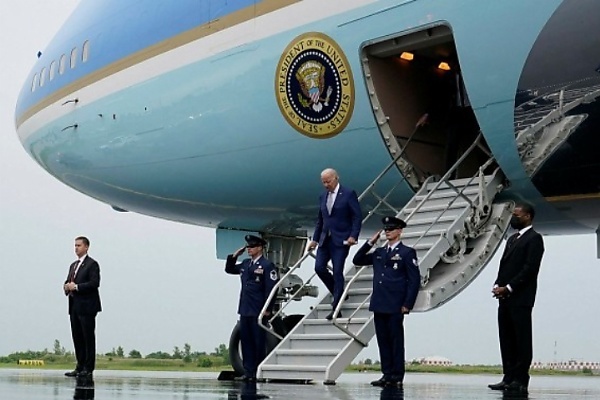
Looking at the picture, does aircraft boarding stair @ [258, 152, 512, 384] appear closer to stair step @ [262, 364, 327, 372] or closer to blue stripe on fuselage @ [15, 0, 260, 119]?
stair step @ [262, 364, 327, 372]

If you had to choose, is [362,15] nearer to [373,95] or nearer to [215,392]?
[373,95]

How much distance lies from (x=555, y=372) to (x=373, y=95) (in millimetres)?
15351

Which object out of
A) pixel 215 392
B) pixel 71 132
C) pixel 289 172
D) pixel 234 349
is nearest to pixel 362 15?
pixel 289 172

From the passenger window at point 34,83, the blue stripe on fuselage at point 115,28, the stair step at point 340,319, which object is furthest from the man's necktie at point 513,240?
the passenger window at point 34,83

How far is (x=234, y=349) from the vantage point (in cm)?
1309

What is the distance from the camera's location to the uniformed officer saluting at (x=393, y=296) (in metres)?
8.84

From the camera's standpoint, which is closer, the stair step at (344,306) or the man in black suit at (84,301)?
the stair step at (344,306)

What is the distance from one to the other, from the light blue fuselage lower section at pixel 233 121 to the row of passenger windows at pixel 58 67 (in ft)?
0.52

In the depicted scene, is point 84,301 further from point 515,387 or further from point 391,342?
point 515,387

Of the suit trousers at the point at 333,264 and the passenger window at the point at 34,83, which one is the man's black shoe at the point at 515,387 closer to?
the suit trousers at the point at 333,264

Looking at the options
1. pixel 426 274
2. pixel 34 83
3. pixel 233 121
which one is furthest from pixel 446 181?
pixel 34 83

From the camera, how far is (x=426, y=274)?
941 cm

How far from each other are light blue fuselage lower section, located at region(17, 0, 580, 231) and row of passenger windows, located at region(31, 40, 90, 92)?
0.52ft

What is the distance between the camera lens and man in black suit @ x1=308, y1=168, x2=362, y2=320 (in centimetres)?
962
